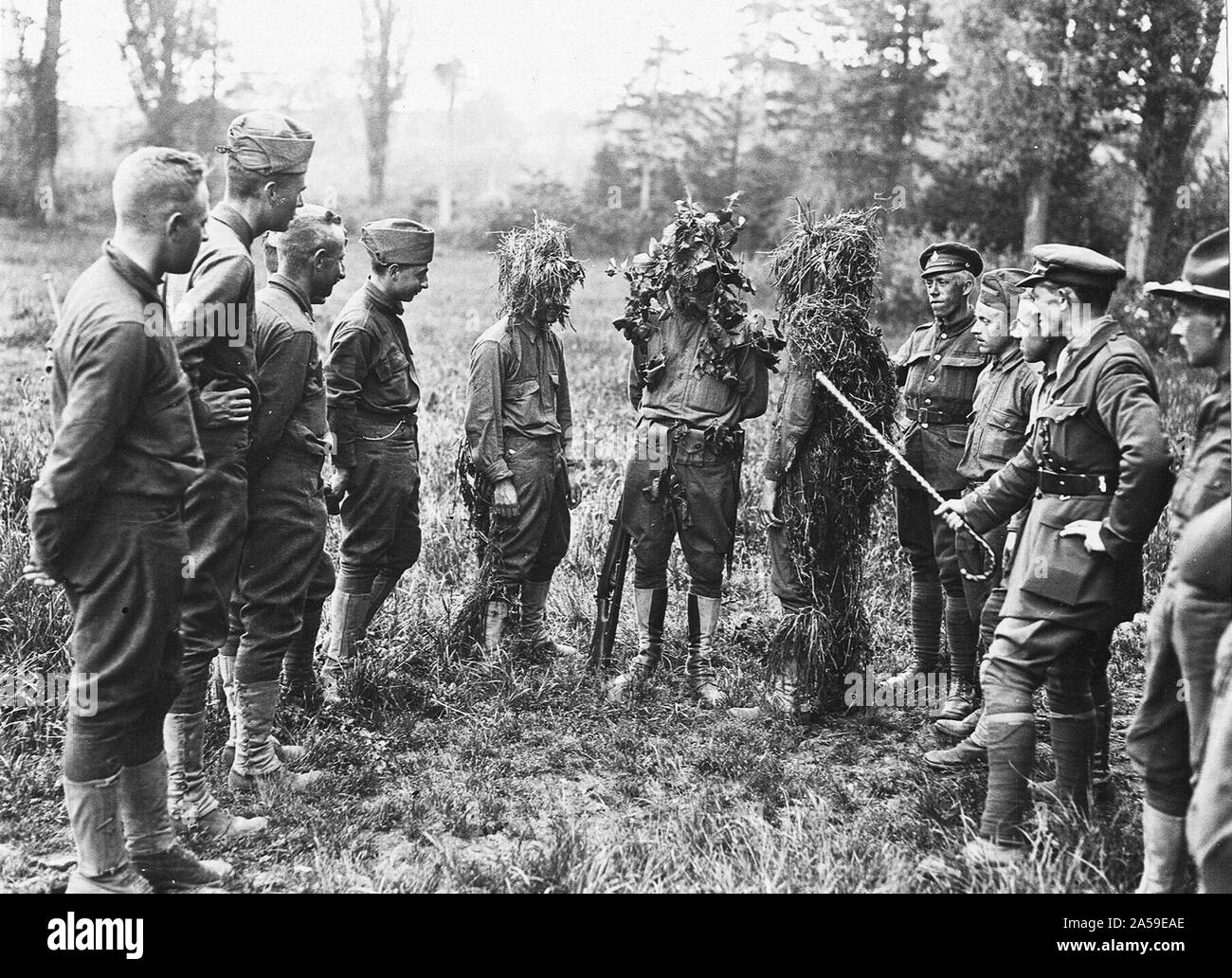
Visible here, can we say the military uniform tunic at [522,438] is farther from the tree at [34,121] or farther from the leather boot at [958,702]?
the tree at [34,121]

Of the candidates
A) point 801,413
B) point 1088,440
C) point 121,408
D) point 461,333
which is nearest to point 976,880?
point 1088,440

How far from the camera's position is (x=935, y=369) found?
575 cm

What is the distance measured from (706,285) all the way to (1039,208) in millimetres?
16987

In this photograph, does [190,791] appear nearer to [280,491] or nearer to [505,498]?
[280,491]

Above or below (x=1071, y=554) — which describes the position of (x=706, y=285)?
above

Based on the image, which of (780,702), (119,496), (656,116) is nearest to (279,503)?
(119,496)

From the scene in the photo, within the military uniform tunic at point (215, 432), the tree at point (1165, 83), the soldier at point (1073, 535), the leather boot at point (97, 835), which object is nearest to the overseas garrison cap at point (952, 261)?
the soldier at point (1073, 535)

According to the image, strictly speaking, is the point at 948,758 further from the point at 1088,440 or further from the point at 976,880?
the point at 1088,440

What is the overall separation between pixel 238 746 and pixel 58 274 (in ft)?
45.8

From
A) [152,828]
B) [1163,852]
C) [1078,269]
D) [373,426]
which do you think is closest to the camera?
[1163,852]

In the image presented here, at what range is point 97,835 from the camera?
139 inches

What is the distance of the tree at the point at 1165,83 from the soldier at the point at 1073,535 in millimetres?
14812

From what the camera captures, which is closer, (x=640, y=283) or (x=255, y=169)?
(x=255, y=169)

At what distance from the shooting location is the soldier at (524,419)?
5832 millimetres
